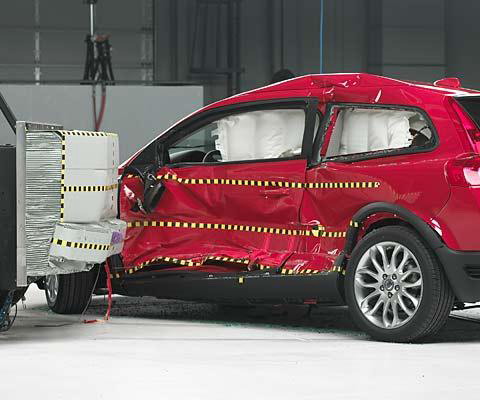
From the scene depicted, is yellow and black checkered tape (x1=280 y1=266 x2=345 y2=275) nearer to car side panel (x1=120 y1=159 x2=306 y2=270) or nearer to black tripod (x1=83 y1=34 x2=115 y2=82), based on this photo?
car side panel (x1=120 y1=159 x2=306 y2=270)

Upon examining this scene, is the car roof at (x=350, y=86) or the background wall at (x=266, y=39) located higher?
the background wall at (x=266, y=39)

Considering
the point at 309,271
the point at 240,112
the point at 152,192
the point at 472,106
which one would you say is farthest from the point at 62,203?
the point at 472,106

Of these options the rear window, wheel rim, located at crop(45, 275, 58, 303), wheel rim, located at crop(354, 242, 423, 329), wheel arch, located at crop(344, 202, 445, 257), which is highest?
the rear window

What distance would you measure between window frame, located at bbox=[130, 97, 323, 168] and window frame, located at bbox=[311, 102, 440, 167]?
2.2 inches

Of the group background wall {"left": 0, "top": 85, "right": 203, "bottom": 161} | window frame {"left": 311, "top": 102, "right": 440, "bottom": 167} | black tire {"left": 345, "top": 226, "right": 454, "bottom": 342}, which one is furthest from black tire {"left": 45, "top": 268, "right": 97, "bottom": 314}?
background wall {"left": 0, "top": 85, "right": 203, "bottom": 161}

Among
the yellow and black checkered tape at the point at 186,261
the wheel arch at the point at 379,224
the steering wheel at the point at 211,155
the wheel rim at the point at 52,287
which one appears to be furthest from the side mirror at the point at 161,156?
the wheel arch at the point at 379,224

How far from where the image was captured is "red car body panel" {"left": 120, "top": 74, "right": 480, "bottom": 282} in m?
8.02

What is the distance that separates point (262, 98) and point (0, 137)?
286 inches

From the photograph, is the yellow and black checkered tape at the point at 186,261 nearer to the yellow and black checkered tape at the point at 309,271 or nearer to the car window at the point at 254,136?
the yellow and black checkered tape at the point at 309,271

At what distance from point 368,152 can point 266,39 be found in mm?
9955

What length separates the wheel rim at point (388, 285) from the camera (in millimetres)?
8047

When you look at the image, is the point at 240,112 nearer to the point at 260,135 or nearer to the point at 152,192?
the point at 260,135

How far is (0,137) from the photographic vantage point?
15812 millimetres

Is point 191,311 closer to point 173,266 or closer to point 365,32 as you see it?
point 173,266
